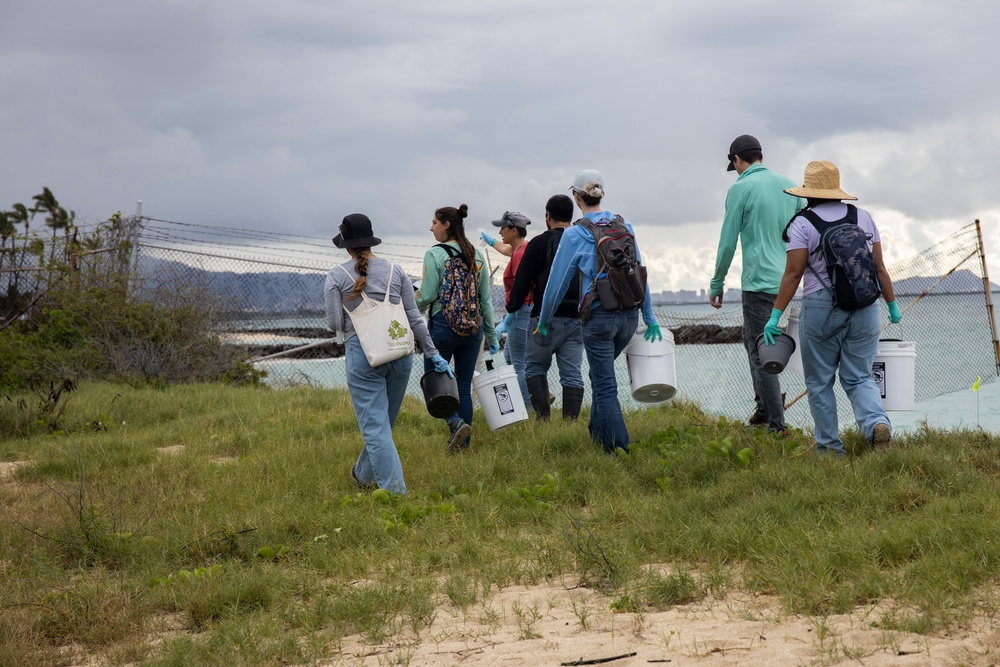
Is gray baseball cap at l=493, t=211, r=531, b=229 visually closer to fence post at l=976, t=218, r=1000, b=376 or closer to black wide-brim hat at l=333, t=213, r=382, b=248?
black wide-brim hat at l=333, t=213, r=382, b=248

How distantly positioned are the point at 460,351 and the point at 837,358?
2.73m

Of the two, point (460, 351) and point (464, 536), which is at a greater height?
point (460, 351)

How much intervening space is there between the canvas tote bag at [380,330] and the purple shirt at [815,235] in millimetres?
2429

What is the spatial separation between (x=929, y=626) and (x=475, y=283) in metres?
4.22

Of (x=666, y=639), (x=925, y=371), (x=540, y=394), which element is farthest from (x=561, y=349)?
(x=925, y=371)

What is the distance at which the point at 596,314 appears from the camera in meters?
6.35

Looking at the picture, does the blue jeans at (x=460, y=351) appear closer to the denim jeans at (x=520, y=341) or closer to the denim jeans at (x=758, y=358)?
the denim jeans at (x=520, y=341)

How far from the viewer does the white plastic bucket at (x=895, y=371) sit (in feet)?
20.1

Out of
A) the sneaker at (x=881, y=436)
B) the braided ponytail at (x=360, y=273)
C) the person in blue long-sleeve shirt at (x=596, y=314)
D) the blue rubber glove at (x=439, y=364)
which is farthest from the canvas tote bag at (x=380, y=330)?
the sneaker at (x=881, y=436)

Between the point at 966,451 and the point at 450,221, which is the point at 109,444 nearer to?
the point at 450,221

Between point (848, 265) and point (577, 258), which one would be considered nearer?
point (848, 265)

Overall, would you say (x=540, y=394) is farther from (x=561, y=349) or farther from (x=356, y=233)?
(x=356, y=233)

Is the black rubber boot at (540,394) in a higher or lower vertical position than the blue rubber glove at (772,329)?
lower

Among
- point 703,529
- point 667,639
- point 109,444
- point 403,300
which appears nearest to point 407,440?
point 403,300
